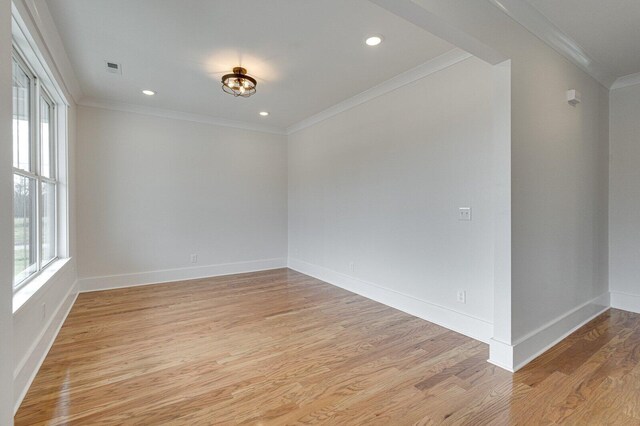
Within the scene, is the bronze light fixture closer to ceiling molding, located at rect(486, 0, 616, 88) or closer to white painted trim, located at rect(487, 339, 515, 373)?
ceiling molding, located at rect(486, 0, 616, 88)

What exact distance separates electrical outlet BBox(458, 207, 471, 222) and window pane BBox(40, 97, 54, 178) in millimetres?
3974

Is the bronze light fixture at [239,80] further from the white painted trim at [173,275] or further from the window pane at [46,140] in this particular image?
the white painted trim at [173,275]

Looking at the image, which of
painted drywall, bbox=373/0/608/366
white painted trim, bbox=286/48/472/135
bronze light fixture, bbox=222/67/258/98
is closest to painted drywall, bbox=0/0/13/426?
painted drywall, bbox=373/0/608/366

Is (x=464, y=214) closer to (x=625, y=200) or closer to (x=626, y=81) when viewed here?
(x=625, y=200)

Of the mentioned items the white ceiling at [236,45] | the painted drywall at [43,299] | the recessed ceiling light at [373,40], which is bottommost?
the painted drywall at [43,299]

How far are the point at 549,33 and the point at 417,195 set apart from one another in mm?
1665

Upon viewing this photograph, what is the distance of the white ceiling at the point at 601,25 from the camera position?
6.98ft

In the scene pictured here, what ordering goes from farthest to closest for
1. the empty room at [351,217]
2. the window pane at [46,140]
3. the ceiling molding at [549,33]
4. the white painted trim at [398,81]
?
1. the window pane at [46,140]
2. the white painted trim at [398,81]
3. the ceiling molding at [549,33]
4. the empty room at [351,217]

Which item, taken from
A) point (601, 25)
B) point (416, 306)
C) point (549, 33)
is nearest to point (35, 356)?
point (416, 306)

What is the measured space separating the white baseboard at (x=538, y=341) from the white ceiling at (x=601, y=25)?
232 cm

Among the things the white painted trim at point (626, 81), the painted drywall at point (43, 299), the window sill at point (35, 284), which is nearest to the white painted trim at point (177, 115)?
the painted drywall at point (43, 299)

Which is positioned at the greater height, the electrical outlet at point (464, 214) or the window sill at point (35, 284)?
the electrical outlet at point (464, 214)

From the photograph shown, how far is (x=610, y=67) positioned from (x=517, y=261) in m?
2.38

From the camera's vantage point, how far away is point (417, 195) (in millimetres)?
3246
